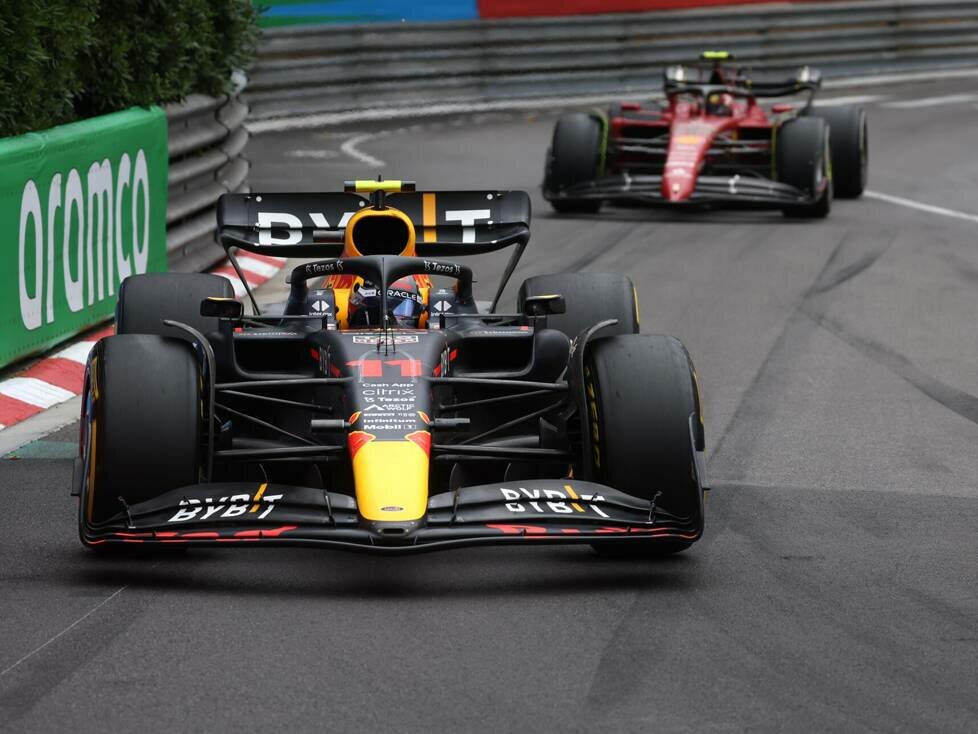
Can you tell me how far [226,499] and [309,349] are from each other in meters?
1.46

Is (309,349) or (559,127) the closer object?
(309,349)

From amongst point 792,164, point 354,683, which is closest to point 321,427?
point 354,683

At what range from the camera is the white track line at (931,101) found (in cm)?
2825

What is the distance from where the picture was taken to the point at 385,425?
254 inches

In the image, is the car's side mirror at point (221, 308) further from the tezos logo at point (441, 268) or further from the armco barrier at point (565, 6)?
the armco barrier at point (565, 6)

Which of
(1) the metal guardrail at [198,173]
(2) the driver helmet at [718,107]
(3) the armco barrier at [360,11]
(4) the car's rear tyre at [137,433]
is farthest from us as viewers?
(3) the armco barrier at [360,11]

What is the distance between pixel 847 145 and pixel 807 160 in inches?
67.5

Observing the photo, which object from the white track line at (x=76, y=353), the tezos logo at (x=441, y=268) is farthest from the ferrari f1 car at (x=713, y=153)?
the tezos logo at (x=441, y=268)

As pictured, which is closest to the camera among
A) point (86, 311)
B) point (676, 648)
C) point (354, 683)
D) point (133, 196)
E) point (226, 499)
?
point (354, 683)

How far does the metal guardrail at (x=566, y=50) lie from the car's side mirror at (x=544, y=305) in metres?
19.0

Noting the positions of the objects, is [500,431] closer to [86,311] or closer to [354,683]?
[354,683]

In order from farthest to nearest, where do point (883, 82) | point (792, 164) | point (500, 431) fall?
point (883, 82), point (792, 164), point (500, 431)

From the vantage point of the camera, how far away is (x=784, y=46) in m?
30.6

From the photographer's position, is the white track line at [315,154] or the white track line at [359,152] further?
the white track line at [315,154]
